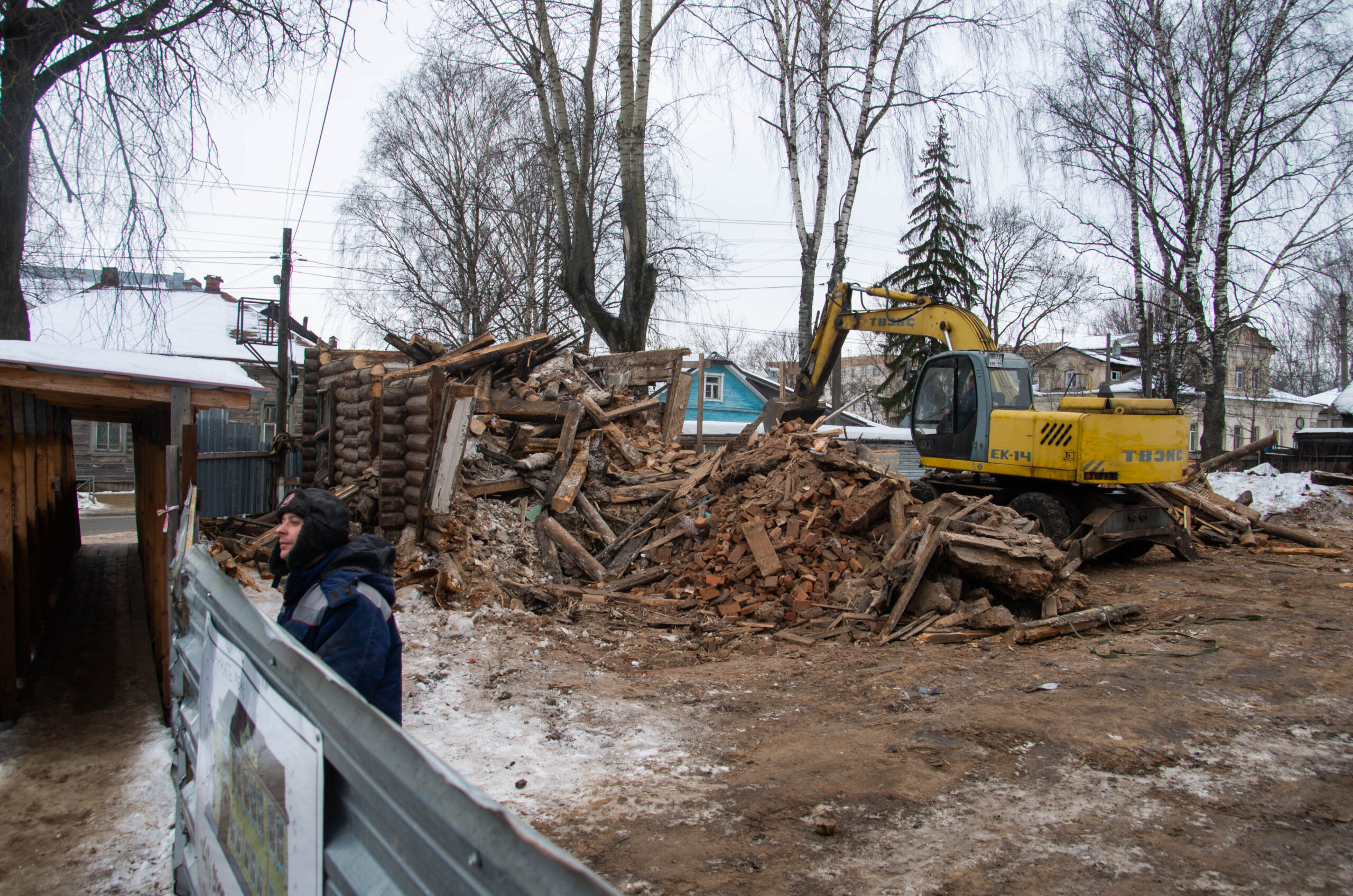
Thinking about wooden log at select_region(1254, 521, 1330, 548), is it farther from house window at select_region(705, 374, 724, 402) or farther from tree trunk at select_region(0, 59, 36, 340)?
house window at select_region(705, 374, 724, 402)

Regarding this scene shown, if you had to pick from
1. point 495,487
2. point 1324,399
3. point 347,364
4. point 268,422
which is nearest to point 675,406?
point 495,487

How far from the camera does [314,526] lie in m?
2.96

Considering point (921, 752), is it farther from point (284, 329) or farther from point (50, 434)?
point (284, 329)

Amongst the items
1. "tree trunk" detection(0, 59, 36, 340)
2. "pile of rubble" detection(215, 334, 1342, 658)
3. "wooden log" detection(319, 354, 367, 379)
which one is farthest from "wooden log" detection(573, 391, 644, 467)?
"tree trunk" detection(0, 59, 36, 340)

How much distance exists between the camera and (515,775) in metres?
4.60

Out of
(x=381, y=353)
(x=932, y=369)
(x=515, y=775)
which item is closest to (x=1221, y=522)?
(x=932, y=369)

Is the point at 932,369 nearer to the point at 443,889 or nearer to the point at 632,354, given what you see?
the point at 632,354

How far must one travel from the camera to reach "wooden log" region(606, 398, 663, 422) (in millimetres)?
12398

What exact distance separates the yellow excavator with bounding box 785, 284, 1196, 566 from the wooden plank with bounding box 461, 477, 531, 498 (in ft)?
18.8

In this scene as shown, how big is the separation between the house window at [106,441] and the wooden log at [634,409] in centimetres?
2603

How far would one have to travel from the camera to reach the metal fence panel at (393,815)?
1016 millimetres

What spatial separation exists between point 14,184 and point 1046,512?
12.6 meters

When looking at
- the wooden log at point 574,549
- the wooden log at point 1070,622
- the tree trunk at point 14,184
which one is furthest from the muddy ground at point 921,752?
the tree trunk at point 14,184

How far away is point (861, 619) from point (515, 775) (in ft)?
13.7
